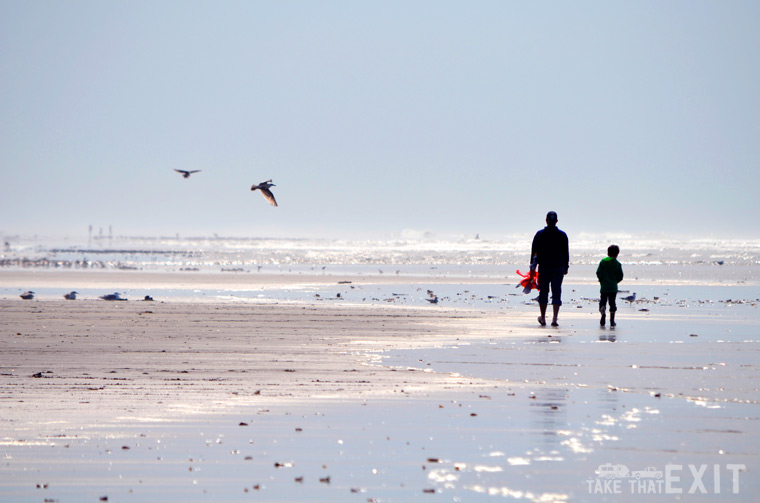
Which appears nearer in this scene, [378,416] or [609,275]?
[378,416]

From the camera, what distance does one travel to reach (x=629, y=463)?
612 cm

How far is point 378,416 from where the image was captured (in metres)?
7.84

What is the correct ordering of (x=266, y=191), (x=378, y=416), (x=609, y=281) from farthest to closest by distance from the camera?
(x=266, y=191) → (x=609, y=281) → (x=378, y=416)

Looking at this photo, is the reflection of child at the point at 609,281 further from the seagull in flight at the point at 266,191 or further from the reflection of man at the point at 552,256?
the seagull in flight at the point at 266,191

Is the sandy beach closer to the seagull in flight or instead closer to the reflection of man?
the reflection of man

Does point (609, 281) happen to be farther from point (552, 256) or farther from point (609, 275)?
point (552, 256)

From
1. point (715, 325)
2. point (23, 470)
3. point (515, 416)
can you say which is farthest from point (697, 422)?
point (715, 325)

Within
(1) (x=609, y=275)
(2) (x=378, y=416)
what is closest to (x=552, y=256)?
(1) (x=609, y=275)

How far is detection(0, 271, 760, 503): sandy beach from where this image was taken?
5738mm

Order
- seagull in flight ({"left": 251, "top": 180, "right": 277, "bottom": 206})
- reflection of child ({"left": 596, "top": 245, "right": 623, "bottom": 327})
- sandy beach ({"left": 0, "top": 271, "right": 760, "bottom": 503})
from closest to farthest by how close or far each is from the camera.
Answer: sandy beach ({"left": 0, "top": 271, "right": 760, "bottom": 503}), reflection of child ({"left": 596, "top": 245, "right": 623, "bottom": 327}), seagull in flight ({"left": 251, "top": 180, "right": 277, "bottom": 206})

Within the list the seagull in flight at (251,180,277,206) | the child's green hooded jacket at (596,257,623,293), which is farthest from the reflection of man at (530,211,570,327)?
the seagull in flight at (251,180,277,206)

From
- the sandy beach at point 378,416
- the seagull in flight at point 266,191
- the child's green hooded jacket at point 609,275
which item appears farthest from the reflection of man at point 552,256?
the seagull in flight at point 266,191

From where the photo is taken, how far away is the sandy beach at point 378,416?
5.74 m

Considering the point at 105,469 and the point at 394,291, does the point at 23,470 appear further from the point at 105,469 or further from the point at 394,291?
the point at 394,291
